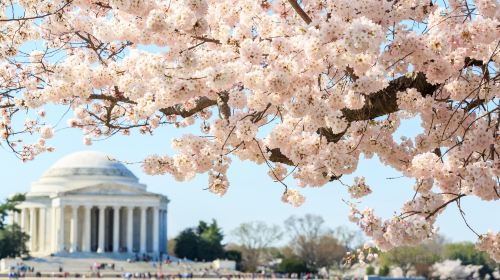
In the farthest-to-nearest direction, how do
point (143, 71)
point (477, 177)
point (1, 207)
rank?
1. point (1, 207)
2. point (143, 71)
3. point (477, 177)

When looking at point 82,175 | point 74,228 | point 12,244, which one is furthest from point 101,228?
point 12,244

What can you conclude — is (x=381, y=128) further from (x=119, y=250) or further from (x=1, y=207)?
(x=119, y=250)

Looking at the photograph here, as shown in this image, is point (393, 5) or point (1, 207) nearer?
point (393, 5)

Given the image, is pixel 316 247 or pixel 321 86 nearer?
pixel 321 86

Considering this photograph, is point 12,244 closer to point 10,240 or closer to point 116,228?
point 10,240

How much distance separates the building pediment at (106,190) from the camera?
413 ft

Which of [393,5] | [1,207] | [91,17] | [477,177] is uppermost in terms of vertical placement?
[1,207]

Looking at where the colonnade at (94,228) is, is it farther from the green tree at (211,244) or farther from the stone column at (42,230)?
the green tree at (211,244)

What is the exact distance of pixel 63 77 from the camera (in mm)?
12781

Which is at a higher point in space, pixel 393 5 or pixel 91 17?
pixel 91 17

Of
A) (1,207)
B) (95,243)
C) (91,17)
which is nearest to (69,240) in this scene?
(95,243)

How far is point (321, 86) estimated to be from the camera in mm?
11312

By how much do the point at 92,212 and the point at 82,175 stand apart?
4.86m

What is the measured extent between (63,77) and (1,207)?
106m
